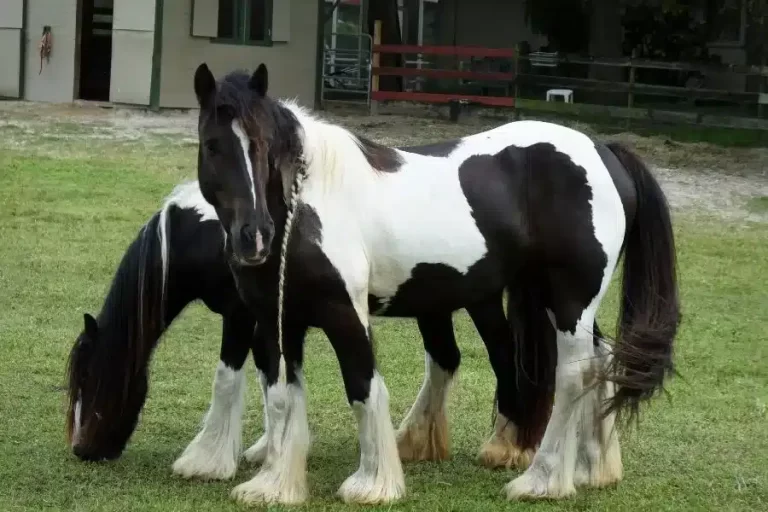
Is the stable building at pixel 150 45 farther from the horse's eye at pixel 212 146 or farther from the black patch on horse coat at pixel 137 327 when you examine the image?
the horse's eye at pixel 212 146

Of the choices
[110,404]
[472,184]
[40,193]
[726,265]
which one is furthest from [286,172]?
[40,193]

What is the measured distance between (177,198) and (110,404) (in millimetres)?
922

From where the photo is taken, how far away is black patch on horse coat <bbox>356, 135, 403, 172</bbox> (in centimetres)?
462

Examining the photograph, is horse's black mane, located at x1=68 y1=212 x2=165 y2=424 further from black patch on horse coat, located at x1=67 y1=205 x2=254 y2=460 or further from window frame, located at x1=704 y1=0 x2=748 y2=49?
window frame, located at x1=704 y1=0 x2=748 y2=49

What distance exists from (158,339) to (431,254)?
1.31m

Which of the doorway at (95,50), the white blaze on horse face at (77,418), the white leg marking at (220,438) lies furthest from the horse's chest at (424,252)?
the doorway at (95,50)

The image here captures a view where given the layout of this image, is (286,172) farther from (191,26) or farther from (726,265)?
(191,26)

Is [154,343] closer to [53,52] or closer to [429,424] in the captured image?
[429,424]

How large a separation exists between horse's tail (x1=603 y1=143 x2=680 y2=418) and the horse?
2.51 ft

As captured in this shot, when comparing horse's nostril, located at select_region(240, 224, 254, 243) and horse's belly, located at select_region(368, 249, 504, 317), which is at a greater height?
horse's nostril, located at select_region(240, 224, 254, 243)

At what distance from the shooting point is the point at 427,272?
15.1 ft

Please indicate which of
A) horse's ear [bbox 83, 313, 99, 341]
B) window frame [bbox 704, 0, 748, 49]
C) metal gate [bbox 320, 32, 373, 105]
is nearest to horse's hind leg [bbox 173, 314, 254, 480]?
horse's ear [bbox 83, 313, 99, 341]

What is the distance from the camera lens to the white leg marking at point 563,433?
464 centimetres

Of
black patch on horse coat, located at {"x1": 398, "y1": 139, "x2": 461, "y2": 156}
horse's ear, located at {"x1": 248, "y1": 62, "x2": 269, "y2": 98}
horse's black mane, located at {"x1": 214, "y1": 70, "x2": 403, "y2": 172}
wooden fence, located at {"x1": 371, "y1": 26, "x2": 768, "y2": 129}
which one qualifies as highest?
wooden fence, located at {"x1": 371, "y1": 26, "x2": 768, "y2": 129}
